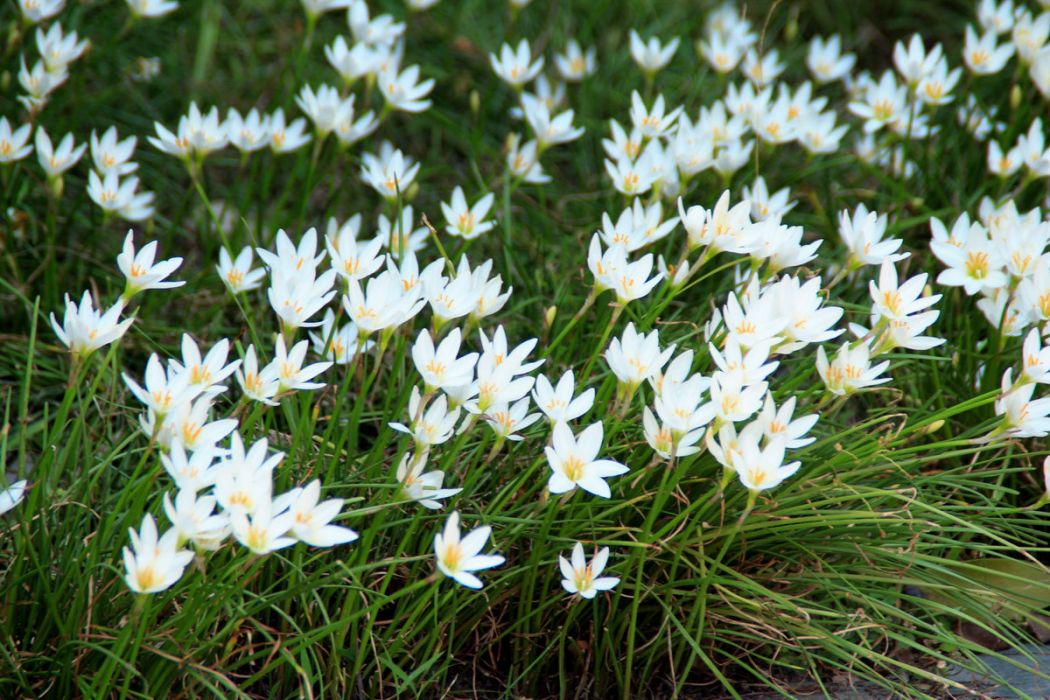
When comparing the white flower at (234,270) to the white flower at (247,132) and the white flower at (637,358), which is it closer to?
the white flower at (247,132)

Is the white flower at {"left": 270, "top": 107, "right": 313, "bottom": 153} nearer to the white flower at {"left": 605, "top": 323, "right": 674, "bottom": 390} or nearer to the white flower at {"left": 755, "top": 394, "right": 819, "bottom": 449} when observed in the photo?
the white flower at {"left": 605, "top": 323, "right": 674, "bottom": 390}

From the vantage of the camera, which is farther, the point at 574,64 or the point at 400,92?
the point at 574,64

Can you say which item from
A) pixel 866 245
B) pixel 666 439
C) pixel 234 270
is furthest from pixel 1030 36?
pixel 234 270

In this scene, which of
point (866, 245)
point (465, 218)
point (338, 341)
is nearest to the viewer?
point (338, 341)

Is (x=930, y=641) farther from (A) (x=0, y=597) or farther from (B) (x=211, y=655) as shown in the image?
(A) (x=0, y=597)

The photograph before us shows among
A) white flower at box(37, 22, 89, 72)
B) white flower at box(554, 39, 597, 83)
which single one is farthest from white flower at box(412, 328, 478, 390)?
white flower at box(554, 39, 597, 83)

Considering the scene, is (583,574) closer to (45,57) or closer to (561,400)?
(561,400)

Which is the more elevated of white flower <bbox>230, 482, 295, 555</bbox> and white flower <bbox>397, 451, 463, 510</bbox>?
white flower <bbox>230, 482, 295, 555</bbox>
